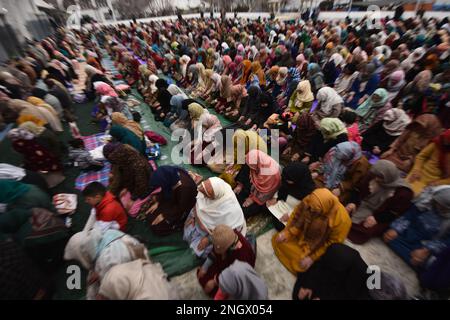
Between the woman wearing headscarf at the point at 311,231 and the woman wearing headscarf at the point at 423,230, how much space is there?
80 centimetres

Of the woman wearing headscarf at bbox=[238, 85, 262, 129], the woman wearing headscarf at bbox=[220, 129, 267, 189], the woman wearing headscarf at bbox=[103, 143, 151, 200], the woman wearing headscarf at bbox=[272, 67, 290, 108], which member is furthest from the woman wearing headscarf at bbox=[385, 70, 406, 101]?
the woman wearing headscarf at bbox=[103, 143, 151, 200]

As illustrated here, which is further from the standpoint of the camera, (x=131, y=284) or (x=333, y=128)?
(x=333, y=128)

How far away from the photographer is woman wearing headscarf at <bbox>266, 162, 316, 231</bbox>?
2.57 m

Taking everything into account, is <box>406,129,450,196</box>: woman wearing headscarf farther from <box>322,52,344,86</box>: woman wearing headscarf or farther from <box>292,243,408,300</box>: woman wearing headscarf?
<box>322,52,344,86</box>: woman wearing headscarf

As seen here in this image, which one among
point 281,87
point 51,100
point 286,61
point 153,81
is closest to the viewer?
point 51,100

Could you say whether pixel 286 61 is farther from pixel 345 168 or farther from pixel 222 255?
pixel 222 255

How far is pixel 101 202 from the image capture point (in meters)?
2.29

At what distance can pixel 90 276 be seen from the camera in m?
2.04

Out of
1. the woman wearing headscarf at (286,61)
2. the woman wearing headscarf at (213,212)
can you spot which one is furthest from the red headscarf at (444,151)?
the woman wearing headscarf at (286,61)

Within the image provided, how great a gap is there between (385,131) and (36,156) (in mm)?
5748

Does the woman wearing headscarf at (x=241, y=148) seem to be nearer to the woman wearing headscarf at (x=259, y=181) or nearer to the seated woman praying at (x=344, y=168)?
the woman wearing headscarf at (x=259, y=181)

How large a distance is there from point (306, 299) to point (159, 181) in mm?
2021

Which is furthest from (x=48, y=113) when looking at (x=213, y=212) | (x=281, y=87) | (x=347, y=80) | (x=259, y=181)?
(x=347, y=80)

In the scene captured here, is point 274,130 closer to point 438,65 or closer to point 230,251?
point 230,251
